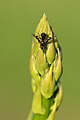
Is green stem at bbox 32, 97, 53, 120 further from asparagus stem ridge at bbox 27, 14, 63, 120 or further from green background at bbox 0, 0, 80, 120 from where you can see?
green background at bbox 0, 0, 80, 120

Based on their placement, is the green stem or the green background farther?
the green background

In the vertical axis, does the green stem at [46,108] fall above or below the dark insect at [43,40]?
below

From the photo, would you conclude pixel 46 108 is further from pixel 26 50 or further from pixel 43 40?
pixel 26 50

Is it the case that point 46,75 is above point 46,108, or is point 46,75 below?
above

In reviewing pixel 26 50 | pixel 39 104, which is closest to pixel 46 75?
pixel 39 104

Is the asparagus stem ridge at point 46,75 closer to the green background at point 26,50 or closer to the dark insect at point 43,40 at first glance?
the dark insect at point 43,40

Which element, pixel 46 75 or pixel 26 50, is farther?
pixel 26 50

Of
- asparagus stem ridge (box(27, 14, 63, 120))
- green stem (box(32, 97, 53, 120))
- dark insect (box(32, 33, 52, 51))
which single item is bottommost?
green stem (box(32, 97, 53, 120))

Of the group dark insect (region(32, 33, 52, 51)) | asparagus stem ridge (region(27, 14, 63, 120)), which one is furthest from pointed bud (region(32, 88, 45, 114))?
dark insect (region(32, 33, 52, 51))

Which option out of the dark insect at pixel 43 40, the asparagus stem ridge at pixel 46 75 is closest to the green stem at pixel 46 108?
the asparagus stem ridge at pixel 46 75

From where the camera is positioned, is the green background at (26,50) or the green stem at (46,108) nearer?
the green stem at (46,108)
